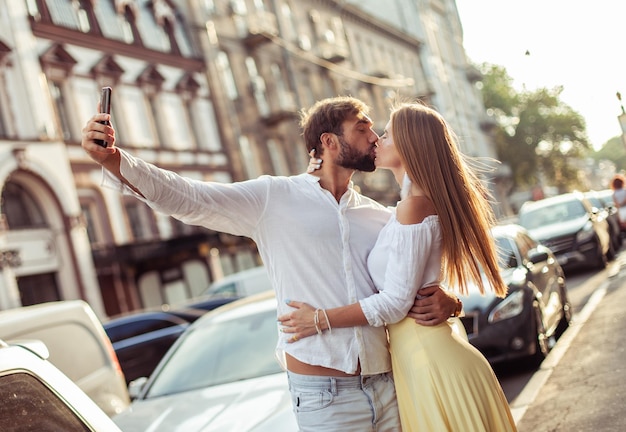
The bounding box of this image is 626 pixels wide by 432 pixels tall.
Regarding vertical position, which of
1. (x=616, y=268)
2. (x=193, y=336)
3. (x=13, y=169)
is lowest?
(x=616, y=268)

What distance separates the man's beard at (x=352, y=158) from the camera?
367 centimetres

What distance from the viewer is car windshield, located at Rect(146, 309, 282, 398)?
6133 mm

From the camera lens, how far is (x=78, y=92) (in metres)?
25.8

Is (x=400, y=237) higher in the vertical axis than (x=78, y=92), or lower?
lower

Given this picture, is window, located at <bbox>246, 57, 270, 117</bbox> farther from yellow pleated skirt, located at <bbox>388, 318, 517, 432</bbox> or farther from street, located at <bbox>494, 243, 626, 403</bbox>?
yellow pleated skirt, located at <bbox>388, 318, 517, 432</bbox>

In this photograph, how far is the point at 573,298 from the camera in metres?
14.7

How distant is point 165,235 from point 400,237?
990 inches

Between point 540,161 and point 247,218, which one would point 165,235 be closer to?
point 247,218

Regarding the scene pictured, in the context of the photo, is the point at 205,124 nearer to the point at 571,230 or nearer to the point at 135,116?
the point at 135,116

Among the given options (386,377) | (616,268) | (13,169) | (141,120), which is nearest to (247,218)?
(386,377)

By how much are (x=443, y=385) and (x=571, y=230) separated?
1603cm

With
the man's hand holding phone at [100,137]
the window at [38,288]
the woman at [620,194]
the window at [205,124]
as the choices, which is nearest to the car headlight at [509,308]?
the man's hand holding phone at [100,137]

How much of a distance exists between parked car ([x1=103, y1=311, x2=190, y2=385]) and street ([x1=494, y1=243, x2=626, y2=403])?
4.52m

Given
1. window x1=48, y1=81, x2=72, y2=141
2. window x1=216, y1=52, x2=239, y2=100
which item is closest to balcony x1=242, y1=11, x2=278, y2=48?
window x1=216, y1=52, x2=239, y2=100
